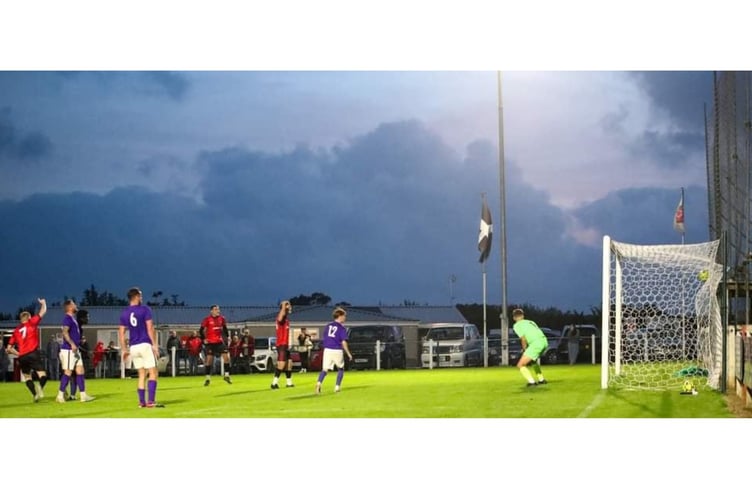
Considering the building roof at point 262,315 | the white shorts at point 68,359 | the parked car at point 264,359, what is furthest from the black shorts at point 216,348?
the building roof at point 262,315

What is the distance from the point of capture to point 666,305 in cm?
1894

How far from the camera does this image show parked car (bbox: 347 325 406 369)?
26834mm

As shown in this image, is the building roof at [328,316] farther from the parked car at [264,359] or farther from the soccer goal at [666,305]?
the soccer goal at [666,305]

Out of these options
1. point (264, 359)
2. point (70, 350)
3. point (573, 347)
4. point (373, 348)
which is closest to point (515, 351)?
point (573, 347)

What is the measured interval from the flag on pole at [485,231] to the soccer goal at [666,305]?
283 inches

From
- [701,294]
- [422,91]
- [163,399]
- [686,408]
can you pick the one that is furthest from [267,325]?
[686,408]

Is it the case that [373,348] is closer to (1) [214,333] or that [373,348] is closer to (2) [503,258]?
(2) [503,258]

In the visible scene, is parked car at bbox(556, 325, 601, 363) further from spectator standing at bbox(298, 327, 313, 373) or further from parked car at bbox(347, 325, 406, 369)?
spectator standing at bbox(298, 327, 313, 373)

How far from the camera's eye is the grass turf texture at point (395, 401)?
14.6 meters

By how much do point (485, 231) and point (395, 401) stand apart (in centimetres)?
1151

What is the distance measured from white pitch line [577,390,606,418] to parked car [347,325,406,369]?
35.7 feet

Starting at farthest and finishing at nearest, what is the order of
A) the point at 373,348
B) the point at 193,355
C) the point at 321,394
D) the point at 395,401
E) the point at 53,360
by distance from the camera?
the point at 373,348 < the point at 193,355 < the point at 53,360 < the point at 321,394 < the point at 395,401
